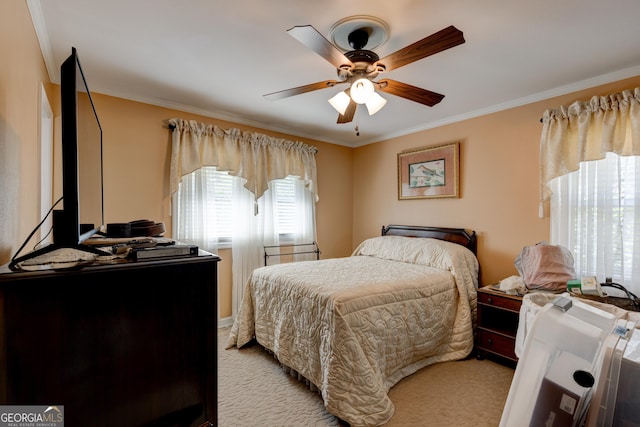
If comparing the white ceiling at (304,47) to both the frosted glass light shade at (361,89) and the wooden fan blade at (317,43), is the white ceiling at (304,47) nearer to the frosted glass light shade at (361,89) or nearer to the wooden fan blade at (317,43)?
the wooden fan blade at (317,43)

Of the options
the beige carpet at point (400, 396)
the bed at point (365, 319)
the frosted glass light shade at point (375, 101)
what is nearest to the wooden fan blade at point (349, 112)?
the frosted glass light shade at point (375, 101)

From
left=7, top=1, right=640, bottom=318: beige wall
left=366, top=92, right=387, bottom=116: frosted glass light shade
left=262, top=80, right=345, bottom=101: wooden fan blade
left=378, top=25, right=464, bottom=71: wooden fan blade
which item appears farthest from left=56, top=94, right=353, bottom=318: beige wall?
left=378, top=25, right=464, bottom=71: wooden fan blade

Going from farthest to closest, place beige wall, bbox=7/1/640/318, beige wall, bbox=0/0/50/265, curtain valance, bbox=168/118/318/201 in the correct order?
1. curtain valance, bbox=168/118/318/201
2. beige wall, bbox=7/1/640/318
3. beige wall, bbox=0/0/50/265

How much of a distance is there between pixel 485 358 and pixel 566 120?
2261 mm

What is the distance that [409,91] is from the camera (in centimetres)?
207

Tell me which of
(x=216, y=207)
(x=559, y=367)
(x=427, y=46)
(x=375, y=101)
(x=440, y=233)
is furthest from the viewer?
(x=440, y=233)

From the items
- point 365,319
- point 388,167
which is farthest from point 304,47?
point 388,167

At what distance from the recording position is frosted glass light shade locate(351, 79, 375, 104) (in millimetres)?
1877

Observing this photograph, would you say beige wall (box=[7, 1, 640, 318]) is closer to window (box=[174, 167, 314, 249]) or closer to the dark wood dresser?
window (box=[174, 167, 314, 249])

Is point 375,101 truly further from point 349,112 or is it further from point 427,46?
point 427,46

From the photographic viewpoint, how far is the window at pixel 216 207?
10.6 feet

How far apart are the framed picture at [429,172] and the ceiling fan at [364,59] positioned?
158cm

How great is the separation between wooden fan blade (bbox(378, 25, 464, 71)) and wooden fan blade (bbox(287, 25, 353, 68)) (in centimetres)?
25

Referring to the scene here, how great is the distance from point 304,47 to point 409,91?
788 millimetres
